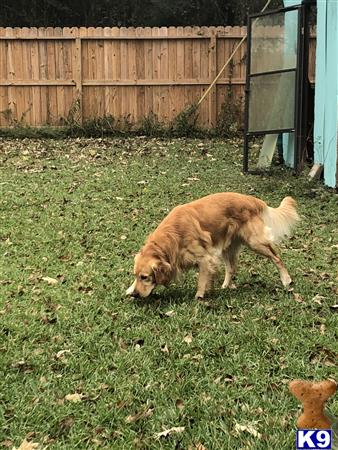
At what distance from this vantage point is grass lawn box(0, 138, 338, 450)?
3.01 metres

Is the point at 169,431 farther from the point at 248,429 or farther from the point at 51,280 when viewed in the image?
the point at 51,280

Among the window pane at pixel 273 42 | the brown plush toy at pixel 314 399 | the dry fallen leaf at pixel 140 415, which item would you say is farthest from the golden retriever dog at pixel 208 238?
the window pane at pixel 273 42

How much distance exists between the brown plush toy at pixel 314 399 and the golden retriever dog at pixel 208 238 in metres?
2.92

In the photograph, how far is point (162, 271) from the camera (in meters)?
4.63

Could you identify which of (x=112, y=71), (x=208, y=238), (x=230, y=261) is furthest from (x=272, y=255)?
(x=112, y=71)

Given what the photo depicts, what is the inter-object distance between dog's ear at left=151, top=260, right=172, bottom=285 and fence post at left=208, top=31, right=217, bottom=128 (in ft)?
35.3

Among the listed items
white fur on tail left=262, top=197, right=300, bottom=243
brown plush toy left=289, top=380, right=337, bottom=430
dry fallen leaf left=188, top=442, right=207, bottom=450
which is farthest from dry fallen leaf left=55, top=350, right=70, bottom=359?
brown plush toy left=289, top=380, right=337, bottom=430

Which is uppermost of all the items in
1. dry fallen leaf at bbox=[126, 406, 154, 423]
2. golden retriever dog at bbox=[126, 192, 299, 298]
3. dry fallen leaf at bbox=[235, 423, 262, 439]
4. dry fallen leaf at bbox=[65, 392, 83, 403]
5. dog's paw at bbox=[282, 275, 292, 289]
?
golden retriever dog at bbox=[126, 192, 299, 298]

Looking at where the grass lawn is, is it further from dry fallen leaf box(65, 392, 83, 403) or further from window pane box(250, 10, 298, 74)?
window pane box(250, 10, 298, 74)

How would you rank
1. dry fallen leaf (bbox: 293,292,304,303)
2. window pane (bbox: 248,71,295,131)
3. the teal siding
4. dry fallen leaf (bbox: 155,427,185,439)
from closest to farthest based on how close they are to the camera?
dry fallen leaf (bbox: 155,427,185,439) < dry fallen leaf (bbox: 293,292,304,303) < the teal siding < window pane (bbox: 248,71,295,131)

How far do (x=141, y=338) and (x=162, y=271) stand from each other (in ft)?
2.25

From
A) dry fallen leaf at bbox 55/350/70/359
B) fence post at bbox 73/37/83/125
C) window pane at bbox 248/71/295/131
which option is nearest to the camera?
dry fallen leaf at bbox 55/350/70/359

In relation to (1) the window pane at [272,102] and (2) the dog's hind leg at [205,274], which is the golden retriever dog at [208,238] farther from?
(1) the window pane at [272,102]

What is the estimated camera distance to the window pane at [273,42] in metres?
10.6
